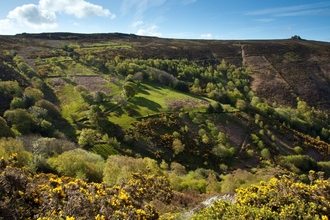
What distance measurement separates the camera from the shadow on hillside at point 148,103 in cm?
8981

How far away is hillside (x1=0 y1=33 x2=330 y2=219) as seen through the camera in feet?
134

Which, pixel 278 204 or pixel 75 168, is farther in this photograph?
pixel 75 168

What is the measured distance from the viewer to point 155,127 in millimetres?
80188

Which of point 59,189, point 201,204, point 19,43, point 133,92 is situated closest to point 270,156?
point 133,92

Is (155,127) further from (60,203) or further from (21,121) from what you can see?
(60,203)

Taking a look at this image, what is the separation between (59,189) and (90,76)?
105125 millimetres

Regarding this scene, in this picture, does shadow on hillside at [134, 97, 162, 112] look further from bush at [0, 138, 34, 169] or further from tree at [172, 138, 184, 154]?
bush at [0, 138, 34, 169]

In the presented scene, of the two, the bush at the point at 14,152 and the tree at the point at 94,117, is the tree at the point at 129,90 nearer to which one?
the tree at the point at 94,117

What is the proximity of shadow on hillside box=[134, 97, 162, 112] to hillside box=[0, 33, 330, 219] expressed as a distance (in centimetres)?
38

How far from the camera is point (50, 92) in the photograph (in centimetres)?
9788

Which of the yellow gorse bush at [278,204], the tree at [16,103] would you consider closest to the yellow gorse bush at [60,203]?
the yellow gorse bush at [278,204]

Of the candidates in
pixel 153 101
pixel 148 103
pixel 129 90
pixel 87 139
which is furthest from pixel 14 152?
pixel 153 101

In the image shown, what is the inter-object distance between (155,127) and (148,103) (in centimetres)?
1523

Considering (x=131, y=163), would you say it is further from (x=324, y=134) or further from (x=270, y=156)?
(x=324, y=134)
